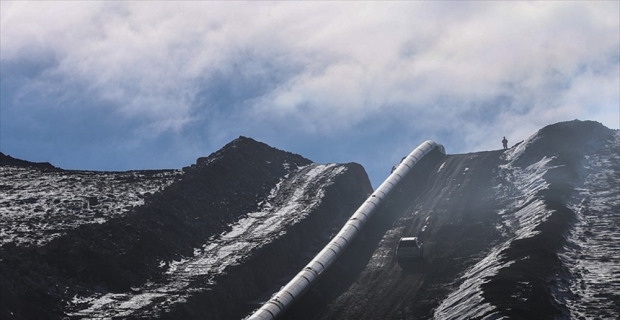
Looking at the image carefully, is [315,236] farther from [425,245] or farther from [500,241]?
[500,241]

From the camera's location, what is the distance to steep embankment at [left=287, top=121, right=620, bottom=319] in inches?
2147

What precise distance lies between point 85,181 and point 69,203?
11842 millimetres

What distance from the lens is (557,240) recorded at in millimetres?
65312

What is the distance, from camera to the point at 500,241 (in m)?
69.9

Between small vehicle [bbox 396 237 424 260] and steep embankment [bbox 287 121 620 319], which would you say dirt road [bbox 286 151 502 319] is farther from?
small vehicle [bbox 396 237 424 260]

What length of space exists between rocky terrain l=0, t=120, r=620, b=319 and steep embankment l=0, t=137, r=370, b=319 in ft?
0.51

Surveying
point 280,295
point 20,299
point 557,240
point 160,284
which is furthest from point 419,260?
point 20,299

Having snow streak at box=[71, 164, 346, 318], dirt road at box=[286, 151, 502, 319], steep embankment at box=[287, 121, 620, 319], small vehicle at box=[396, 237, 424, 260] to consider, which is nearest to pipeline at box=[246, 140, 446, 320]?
dirt road at box=[286, 151, 502, 319]

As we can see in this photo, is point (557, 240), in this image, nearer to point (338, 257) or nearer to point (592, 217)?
point (592, 217)

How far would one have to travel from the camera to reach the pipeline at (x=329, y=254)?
2206 inches

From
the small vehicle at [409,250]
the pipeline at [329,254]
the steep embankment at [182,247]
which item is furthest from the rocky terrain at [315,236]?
the pipeline at [329,254]

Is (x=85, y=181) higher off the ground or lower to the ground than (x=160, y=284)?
higher

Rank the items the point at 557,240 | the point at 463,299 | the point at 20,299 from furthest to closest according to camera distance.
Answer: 1. the point at 557,240
2. the point at 463,299
3. the point at 20,299

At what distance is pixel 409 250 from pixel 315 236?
11.1m
